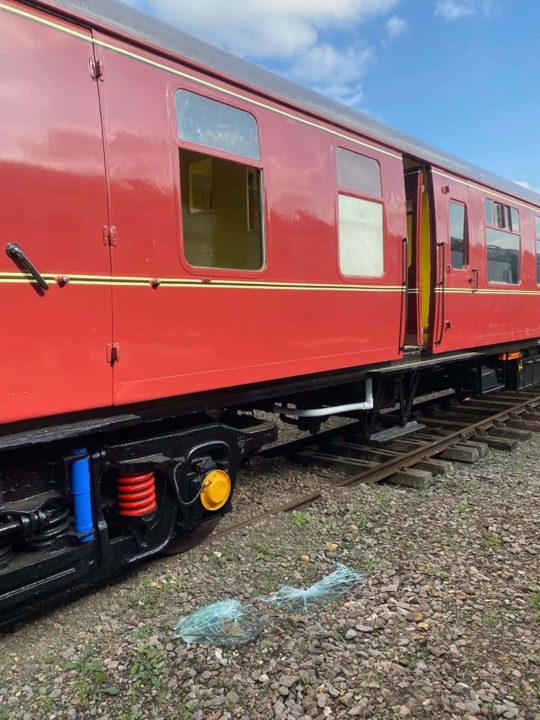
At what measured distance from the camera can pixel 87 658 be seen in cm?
284

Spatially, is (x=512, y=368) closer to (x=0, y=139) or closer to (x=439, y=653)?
(x=439, y=653)

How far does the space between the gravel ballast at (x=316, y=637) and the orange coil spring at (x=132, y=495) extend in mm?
503

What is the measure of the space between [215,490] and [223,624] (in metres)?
0.94

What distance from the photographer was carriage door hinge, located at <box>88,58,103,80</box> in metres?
2.95

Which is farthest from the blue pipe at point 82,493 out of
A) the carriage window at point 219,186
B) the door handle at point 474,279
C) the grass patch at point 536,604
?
the door handle at point 474,279

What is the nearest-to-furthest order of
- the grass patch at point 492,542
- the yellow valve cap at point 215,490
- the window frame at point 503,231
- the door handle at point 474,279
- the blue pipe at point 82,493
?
1. the blue pipe at point 82,493
2. the yellow valve cap at point 215,490
3. the grass patch at point 492,542
4. the door handle at point 474,279
5. the window frame at point 503,231

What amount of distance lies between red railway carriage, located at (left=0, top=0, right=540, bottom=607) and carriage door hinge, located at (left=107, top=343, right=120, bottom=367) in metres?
0.01

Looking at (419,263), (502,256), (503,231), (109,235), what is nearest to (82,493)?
(109,235)

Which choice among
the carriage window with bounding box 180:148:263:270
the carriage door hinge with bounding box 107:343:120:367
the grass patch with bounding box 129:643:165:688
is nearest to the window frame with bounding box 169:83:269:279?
the carriage window with bounding box 180:148:263:270

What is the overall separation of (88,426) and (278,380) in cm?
171

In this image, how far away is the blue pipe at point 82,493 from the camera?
3.08 meters

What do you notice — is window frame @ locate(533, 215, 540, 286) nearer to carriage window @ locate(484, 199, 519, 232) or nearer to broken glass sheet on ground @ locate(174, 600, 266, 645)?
carriage window @ locate(484, 199, 519, 232)

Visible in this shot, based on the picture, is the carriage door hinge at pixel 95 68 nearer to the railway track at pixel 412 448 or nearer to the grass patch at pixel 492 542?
the railway track at pixel 412 448

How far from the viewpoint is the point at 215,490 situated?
384cm
